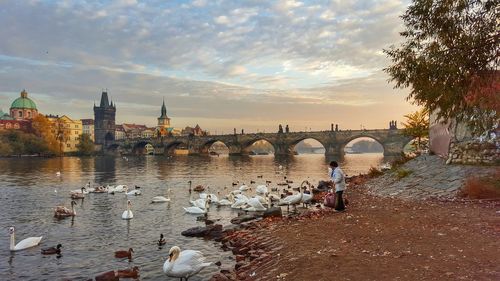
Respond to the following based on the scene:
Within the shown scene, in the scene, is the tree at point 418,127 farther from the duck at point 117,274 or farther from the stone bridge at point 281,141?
the stone bridge at point 281,141

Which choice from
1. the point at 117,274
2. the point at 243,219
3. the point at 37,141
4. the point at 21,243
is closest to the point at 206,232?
the point at 243,219

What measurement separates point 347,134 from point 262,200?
9417 centimetres

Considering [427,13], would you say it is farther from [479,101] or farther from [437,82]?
[479,101]

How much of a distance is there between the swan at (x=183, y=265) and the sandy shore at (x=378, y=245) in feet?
2.49

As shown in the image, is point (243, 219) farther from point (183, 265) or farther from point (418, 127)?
point (418, 127)

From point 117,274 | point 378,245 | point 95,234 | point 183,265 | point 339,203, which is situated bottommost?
point 95,234

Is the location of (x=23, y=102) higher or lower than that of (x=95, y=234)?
higher

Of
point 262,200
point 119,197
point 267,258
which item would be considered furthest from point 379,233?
point 119,197

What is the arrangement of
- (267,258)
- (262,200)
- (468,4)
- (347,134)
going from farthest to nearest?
(347,134), (262,200), (468,4), (267,258)

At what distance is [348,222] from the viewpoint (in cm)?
1266

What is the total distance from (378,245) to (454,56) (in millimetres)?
6394

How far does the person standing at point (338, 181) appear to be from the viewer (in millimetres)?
14067

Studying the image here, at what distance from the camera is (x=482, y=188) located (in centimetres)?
1546

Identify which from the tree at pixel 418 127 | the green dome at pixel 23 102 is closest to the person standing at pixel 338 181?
the tree at pixel 418 127
